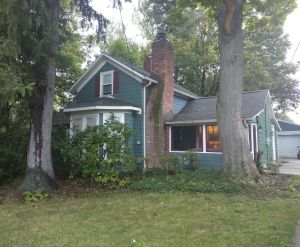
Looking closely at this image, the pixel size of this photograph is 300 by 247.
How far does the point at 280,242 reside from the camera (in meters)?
4.64

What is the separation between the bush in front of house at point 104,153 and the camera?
9898mm

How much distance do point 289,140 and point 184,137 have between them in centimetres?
1796

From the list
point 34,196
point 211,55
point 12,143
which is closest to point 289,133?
point 211,55

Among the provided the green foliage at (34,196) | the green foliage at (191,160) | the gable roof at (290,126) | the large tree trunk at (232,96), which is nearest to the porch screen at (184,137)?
the green foliage at (191,160)

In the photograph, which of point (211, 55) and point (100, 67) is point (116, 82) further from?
point (211, 55)

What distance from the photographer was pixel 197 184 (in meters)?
9.46

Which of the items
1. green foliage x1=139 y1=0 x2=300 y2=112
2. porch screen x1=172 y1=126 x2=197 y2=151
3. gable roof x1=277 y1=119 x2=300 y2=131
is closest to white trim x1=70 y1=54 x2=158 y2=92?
porch screen x1=172 y1=126 x2=197 y2=151

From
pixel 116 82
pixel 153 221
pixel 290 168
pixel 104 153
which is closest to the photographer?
pixel 153 221

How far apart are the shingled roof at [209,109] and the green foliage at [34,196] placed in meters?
7.68

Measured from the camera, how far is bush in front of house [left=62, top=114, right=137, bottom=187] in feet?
32.5

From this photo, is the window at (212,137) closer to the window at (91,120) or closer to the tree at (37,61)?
the window at (91,120)

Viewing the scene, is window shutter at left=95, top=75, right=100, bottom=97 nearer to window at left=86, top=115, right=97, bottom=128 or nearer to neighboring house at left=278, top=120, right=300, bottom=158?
window at left=86, top=115, right=97, bottom=128

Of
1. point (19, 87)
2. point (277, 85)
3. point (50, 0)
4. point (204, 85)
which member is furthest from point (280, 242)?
point (277, 85)

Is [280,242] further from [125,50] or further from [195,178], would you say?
[125,50]
